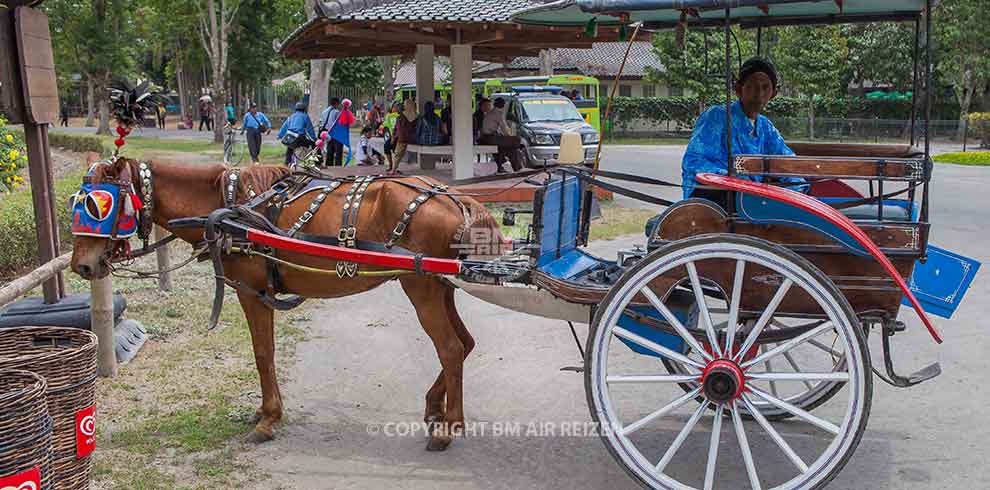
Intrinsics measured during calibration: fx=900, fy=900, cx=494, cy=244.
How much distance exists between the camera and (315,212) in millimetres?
5332

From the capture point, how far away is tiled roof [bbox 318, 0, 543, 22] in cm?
1386

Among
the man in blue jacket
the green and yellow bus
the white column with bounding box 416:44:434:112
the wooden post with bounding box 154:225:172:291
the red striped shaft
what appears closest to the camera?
the red striped shaft

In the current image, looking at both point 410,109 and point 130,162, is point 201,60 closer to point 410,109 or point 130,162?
point 410,109

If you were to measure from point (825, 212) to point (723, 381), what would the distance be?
916 millimetres

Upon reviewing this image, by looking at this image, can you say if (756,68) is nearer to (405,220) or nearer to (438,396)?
(405,220)

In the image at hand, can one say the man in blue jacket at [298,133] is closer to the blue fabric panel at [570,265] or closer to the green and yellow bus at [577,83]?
the green and yellow bus at [577,83]

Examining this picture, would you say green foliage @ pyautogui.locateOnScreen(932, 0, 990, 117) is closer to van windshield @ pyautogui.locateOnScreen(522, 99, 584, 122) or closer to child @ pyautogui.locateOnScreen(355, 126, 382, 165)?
van windshield @ pyautogui.locateOnScreen(522, 99, 584, 122)

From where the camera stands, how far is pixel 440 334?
17.1 ft

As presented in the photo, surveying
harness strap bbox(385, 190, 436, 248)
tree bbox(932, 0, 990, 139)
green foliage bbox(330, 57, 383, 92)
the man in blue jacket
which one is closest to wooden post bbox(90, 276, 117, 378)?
harness strap bbox(385, 190, 436, 248)

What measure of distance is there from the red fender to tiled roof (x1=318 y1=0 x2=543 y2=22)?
9638 millimetres

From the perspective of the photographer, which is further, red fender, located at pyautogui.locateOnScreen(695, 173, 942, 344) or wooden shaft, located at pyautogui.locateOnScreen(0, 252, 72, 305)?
wooden shaft, located at pyautogui.locateOnScreen(0, 252, 72, 305)

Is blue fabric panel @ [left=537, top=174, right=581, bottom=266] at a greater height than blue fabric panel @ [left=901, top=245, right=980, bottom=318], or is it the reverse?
blue fabric panel @ [left=537, top=174, right=581, bottom=266]

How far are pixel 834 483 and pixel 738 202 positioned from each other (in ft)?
5.20

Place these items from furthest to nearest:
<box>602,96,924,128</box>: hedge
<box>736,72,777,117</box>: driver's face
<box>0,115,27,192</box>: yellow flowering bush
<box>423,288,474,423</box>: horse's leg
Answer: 1. <box>602,96,924,128</box>: hedge
2. <box>0,115,27,192</box>: yellow flowering bush
3. <box>423,288,474,423</box>: horse's leg
4. <box>736,72,777,117</box>: driver's face
